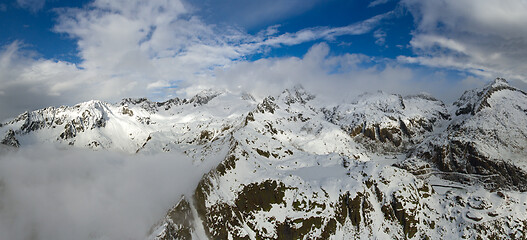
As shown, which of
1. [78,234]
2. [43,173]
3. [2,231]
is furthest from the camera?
[43,173]

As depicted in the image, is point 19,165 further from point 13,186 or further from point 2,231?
point 2,231

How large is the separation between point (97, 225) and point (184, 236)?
114 ft

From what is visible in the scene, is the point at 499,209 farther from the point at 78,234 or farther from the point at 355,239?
the point at 78,234

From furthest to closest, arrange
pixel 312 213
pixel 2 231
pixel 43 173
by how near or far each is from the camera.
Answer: pixel 43 173 → pixel 312 213 → pixel 2 231

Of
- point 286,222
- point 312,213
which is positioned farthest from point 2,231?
point 312,213

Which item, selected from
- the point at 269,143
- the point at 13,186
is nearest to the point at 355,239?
the point at 269,143

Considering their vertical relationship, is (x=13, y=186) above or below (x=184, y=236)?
above

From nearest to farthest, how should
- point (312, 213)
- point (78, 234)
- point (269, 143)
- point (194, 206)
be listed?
point (78, 234)
point (194, 206)
point (312, 213)
point (269, 143)

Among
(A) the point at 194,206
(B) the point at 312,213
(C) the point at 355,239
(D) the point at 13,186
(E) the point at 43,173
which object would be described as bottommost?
(C) the point at 355,239

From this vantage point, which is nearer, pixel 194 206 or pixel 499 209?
pixel 194 206

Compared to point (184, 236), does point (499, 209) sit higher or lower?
lower

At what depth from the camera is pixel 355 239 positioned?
12081 centimetres

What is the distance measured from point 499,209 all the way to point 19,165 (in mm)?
227529

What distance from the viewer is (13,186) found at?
10244cm
